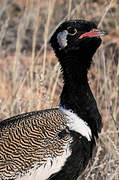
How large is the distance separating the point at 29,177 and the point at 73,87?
1.98 feet

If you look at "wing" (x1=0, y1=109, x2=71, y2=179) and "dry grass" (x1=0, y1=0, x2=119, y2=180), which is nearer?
"wing" (x1=0, y1=109, x2=71, y2=179)

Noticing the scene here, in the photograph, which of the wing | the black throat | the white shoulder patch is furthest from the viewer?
the black throat

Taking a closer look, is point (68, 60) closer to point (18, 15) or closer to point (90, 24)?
point (90, 24)

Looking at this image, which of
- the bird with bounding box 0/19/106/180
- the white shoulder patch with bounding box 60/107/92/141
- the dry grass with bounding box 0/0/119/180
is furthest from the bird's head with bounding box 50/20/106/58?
the dry grass with bounding box 0/0/119/180

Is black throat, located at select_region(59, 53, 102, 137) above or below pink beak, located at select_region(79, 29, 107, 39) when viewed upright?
below

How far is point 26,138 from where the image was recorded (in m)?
2.55

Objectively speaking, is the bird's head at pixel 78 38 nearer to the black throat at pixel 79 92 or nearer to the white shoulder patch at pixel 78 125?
the black throat at pixel 79 92

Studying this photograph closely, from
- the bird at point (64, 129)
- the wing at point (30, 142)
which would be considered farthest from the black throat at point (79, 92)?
the wing at point (30, 142)

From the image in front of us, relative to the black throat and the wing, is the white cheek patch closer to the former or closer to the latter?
the black throat

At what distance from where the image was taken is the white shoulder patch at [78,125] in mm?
2611

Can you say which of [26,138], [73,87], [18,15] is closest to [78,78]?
[73,87]

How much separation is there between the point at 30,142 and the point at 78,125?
0.94ft

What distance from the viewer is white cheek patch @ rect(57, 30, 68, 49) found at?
2738 millimetres

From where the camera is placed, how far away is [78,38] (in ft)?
8.91
